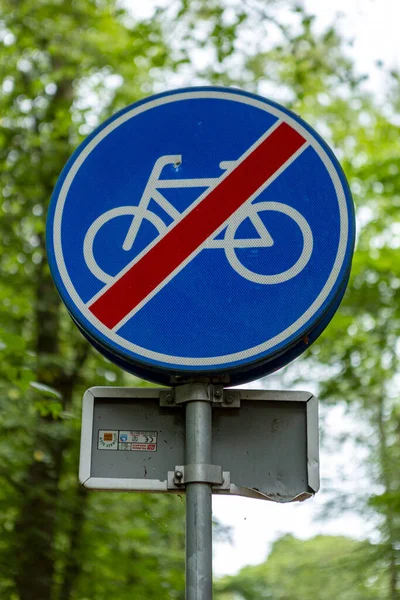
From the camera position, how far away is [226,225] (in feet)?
6.54

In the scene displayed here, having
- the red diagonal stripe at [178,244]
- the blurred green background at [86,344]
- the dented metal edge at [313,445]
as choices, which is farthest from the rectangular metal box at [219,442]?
the blurred green background at [86,344]

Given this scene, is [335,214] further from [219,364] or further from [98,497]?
[98,497]

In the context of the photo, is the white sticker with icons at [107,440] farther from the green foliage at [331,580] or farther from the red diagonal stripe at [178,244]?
the green foliage at [331,580]

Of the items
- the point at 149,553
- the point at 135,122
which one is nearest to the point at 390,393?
the point at 149,553

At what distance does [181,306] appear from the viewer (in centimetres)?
194

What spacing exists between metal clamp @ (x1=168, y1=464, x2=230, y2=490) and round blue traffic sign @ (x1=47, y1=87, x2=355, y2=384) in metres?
0.20

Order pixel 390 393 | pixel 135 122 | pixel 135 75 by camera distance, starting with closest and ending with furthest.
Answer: pixel 135 122
pixel 135 75
pixel 390 393

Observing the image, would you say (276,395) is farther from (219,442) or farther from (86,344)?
(86,344)

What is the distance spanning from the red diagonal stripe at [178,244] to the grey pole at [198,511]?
0.29 meters

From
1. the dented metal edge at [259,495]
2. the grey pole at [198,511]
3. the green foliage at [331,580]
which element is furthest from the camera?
A: the green foliage at [331,580]

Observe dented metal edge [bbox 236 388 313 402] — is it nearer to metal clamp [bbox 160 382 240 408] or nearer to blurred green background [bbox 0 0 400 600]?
metal clamp [bbox 160 382 240 408]

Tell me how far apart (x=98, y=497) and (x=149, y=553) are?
0.81 metres

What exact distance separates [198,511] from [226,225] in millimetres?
663

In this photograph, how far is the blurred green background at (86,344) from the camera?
23.2ft
